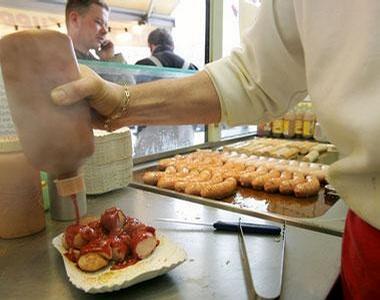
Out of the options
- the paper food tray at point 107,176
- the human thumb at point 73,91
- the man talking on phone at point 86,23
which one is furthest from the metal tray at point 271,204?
the man talking on phone at point 86,23

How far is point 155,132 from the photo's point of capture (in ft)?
6.18

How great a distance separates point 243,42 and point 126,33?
3.46 metres

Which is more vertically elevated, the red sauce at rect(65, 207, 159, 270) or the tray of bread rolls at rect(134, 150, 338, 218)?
the red sauce at rect(65, 207, 159, 270)

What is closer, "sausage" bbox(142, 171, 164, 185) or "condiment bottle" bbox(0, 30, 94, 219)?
"condiment bottle" bbox(0, 30, 94, 219)

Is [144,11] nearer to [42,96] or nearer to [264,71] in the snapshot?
[264,71]

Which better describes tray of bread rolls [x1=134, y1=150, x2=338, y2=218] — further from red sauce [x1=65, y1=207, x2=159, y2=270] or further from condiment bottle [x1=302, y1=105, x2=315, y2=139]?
condiment bottle [x1=302, y1=105, x2=315, y2=139]

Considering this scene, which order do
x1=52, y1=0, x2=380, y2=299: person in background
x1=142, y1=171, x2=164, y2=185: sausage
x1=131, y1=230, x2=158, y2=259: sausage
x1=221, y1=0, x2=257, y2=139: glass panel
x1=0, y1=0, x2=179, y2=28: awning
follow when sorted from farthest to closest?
x1=0, y1=0, x2=179, y2=28: awning, x1=221, y1=0, x2=257, y2=139: glass panel, x1=142, y1=171, x2=164, y2=185: sausage, x1=131, y1=230, x2=158, y2=259: sausage, x1=52, y1=0, x2=380, y2=299: person in background

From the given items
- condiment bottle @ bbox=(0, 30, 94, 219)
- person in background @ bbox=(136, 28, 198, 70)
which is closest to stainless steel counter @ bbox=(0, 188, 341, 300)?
condiment bottle @ bbox=(0, 30, 94, 219)

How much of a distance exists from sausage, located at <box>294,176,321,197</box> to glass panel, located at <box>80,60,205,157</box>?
0.73m

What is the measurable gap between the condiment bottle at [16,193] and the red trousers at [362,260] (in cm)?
71

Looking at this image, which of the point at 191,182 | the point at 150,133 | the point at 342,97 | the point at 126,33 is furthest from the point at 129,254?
the point at 126,33

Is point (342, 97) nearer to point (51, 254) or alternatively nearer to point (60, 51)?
point (60, 51)

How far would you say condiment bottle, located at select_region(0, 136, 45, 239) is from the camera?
0.86 metres

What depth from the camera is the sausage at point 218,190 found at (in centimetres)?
123
